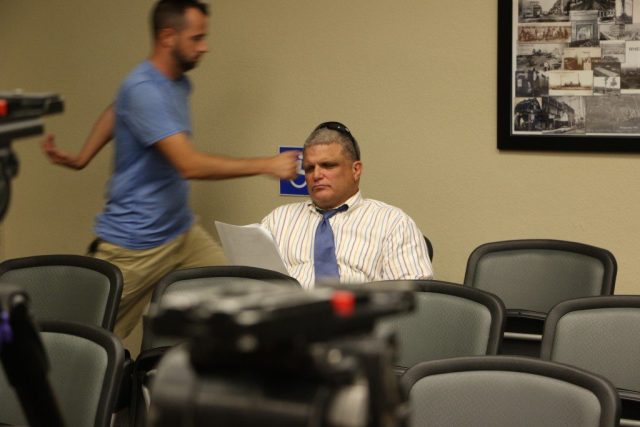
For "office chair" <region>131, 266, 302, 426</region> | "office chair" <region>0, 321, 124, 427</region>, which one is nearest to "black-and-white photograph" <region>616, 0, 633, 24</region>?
"office chair" <region>131, 266, 302, 426</region>

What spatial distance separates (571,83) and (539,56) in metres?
0.17

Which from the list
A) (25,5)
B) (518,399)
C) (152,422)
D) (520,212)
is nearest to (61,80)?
(25,5)

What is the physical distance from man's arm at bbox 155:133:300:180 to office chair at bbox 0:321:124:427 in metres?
0.95

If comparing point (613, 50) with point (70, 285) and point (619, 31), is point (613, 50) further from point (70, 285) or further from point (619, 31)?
point (70, 285)

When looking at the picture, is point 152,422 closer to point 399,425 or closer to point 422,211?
point 399,425

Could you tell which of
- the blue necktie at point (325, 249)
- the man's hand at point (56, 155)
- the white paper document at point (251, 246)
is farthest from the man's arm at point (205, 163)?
the man's hand at point (56, 155)

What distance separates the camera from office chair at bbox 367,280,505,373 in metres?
2.67

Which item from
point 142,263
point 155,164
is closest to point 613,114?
point 155,164

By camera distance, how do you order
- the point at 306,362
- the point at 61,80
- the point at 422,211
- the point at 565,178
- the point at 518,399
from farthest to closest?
the point at 61,80 → the point at 422,211 → the point at 565,178 → the point at 518,399 → the point at 306,362

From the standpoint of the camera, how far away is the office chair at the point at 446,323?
2666 mm

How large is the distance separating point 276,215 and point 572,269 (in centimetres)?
108

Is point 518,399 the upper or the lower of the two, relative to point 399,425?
lower

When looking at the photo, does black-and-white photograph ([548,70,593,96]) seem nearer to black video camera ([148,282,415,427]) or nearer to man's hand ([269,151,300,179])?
man's hand ([269,151,300,179])

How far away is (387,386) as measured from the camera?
79cm
